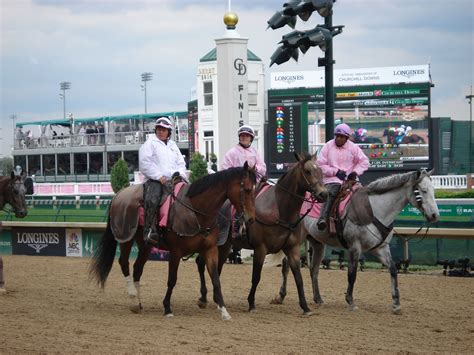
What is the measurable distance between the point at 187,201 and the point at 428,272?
732cm

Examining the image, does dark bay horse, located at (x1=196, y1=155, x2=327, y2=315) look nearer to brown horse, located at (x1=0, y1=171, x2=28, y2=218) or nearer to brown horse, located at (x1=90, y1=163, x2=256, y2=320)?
brown horse, located at (x1=90, y1=163, x2=256, y2=320)

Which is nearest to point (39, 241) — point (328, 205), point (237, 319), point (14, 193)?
point (14, 193)

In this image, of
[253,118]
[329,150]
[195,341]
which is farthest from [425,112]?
[195,341]

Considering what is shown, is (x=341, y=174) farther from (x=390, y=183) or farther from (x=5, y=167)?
(x=5, y=167)

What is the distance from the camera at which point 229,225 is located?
11133mm

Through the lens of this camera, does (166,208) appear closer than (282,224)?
Yes

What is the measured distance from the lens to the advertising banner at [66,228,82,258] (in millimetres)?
20984

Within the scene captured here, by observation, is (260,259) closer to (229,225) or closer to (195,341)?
(229,225)

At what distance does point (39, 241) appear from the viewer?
2139 centimetres

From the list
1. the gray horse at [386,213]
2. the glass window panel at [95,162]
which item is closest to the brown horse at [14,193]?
the gray horse at [386,213]

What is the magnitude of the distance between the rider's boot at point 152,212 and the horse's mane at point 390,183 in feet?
8.95

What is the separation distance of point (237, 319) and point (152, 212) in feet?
5.41

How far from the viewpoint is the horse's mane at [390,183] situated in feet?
36.6

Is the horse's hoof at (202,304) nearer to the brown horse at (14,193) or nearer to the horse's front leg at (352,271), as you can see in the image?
the horse's front leg at (352,271)
